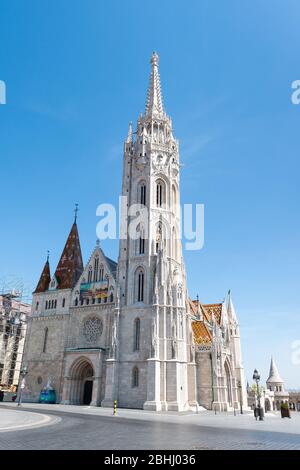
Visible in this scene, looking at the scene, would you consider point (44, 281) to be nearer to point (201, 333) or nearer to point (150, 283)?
point (150, 283)

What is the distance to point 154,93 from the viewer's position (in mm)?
52906

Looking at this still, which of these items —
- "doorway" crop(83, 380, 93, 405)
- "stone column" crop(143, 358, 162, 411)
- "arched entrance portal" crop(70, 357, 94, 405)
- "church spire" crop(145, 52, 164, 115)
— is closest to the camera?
"stone column" crop(143, 358, 162, 411)

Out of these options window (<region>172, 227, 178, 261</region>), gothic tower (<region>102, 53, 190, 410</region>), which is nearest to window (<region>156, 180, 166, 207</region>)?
gothic tower (<region>102, 53, 190, 410</region>)

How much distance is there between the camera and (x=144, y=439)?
1253cm

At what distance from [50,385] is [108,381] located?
8.61m

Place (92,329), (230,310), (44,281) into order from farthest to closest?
(230,310)
(44,281)
(92,329)

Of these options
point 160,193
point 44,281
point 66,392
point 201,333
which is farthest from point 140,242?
point 66,392

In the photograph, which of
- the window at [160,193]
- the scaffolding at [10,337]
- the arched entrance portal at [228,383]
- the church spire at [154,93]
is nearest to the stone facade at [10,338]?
the scaffolding at [10,337]

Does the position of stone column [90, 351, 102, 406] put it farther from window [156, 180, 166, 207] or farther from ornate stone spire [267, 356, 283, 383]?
ornate stone spire [267, 356, 283, 383]

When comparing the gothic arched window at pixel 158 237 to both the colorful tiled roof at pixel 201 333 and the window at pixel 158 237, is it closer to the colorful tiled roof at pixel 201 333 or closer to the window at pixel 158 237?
the window at pixel 158 237

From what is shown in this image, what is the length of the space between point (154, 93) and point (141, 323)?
32090mm

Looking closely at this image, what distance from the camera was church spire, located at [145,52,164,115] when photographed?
168 feet

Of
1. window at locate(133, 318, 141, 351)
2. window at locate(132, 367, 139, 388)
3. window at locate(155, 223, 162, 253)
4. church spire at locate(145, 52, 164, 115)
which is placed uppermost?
church spire at locate(145, 52, 164, 115)

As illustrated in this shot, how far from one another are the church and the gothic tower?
103 millimetres
